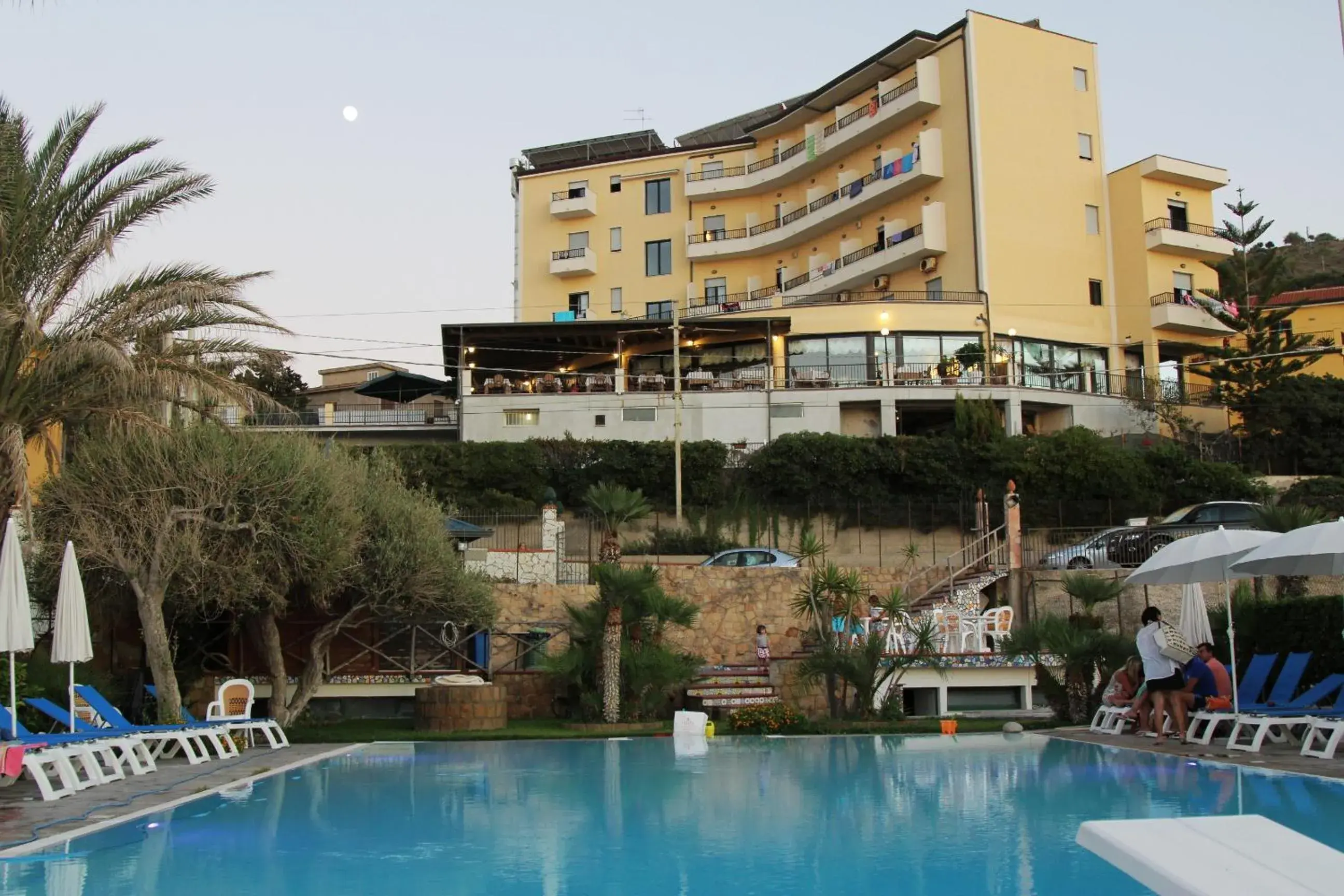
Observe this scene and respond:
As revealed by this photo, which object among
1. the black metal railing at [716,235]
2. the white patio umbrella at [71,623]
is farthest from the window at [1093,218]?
the white patio umbrella at [71,623]

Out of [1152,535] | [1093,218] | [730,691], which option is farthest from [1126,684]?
[1093,218]

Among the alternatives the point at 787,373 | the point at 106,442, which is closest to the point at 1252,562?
the point at 106,442

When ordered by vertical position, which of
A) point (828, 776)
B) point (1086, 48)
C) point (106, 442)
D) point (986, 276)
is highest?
point (1086, 48)

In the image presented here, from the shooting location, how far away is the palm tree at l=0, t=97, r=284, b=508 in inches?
587

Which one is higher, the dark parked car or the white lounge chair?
the dark parked car

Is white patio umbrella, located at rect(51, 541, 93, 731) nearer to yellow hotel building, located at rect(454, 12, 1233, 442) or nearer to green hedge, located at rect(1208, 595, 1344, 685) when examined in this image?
green hedge, located at rect(1208, 595, 1344, 685)

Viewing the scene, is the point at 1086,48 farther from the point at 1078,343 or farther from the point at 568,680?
the point at 568,680

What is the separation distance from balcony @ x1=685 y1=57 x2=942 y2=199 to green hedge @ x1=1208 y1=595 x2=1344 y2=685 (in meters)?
34.1

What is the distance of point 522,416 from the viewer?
43.7 m

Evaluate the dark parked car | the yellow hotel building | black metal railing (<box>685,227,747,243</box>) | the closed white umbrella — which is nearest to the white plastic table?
the closed white umbrella

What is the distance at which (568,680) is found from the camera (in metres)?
20.2

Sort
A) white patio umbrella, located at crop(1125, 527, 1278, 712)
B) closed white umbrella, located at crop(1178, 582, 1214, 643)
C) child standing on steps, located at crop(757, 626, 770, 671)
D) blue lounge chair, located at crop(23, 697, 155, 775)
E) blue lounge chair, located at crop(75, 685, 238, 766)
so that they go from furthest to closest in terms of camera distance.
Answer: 1. child standing on steps, located at crop(757, 626, 770, 671)
2. closed white umbrella, located at crop(1178, 582, 1214, 643)
3. white patio umbrella, located at crop(1125, 527, 1278, 712)
4. blue lounge chair, located at crop(75, 685, 238, 766)
5. blue lounge chair, located at crop(23, 697, 155, 775)

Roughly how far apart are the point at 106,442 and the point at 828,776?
34.0 feet

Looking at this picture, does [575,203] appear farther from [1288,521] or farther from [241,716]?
[241,716]
